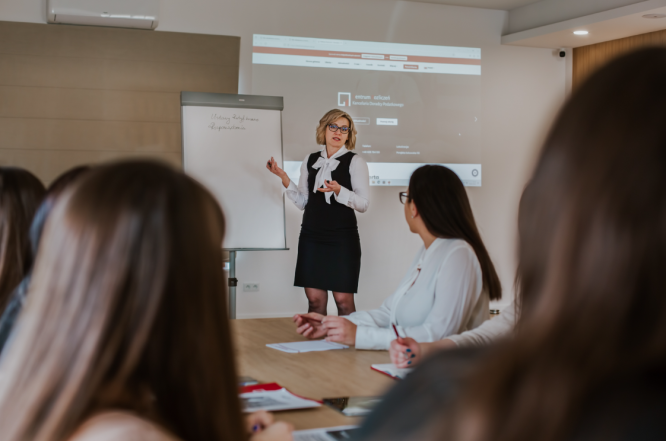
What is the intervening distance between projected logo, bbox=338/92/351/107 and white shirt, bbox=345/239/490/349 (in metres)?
3.35

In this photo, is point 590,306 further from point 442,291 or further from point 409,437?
point 442,291

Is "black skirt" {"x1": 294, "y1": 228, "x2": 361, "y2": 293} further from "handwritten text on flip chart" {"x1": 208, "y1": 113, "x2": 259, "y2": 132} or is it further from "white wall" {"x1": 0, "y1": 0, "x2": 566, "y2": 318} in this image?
"handwritten text on flip chart" {"x1": 208, "y1": 113, "x2": 259, "y2": 132}

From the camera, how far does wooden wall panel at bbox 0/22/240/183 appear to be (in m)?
4.74

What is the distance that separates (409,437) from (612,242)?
0.70 feet

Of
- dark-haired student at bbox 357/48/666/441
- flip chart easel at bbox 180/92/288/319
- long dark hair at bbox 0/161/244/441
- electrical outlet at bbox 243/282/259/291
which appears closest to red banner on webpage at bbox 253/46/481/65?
flip chart easel at bbox 180/92/288/319

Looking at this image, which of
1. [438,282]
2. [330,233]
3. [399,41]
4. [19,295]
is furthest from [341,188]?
[19,295]

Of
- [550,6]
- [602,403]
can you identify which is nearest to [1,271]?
[602,403]

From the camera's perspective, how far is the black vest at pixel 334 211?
4641 mm

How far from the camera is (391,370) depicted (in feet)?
6.46

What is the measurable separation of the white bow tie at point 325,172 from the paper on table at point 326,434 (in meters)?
3.29

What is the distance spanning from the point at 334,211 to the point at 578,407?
13.9 feet

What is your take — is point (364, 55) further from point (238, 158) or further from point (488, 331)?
point (488, 331)

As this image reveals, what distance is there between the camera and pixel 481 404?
1.42 feet

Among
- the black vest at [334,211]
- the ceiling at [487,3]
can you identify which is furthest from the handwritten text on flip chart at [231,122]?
the ceiling at [487,3]
